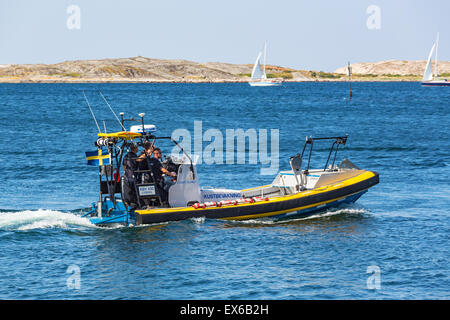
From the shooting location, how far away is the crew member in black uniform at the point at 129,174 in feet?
53.9

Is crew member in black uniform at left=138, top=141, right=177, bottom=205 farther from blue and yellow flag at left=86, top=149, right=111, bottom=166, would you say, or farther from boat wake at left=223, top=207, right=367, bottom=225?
boat wake at left=223, top=207, right=367, bottom=225

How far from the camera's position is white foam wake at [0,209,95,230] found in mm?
16984

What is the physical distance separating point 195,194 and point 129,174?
6.44ft

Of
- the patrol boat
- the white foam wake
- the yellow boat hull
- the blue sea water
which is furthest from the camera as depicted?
the white foam wake

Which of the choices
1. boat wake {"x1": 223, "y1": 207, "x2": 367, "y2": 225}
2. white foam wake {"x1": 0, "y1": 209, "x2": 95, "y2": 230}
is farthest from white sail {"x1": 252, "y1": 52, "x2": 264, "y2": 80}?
white foam wake {"x1": 0, "y1": 209, "x2": 95, "y2": 230}

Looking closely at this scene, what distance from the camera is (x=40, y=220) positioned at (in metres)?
17.3

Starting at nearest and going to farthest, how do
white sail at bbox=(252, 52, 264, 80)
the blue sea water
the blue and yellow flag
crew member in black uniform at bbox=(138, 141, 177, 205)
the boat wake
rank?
1. the blue sea water
2. the blue and yellow flag
3. crew member in black uniform at bbox=(138, 141, 177, 205)
4. the boat wake
5. white sail at bbox=(252, 52, 264, 80)

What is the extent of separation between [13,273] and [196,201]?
212 inches

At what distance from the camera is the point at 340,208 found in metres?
Answer: 18.9

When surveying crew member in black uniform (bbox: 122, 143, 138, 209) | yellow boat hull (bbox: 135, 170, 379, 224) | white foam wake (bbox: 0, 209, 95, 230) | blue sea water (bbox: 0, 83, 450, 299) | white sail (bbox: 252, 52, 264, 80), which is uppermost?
white sail (bbox: 252, 52, 264, 80)

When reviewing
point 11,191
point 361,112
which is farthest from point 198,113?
point 11,191

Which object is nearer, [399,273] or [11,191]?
[399,273]

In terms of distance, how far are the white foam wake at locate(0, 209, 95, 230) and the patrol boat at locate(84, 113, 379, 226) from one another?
38cm
